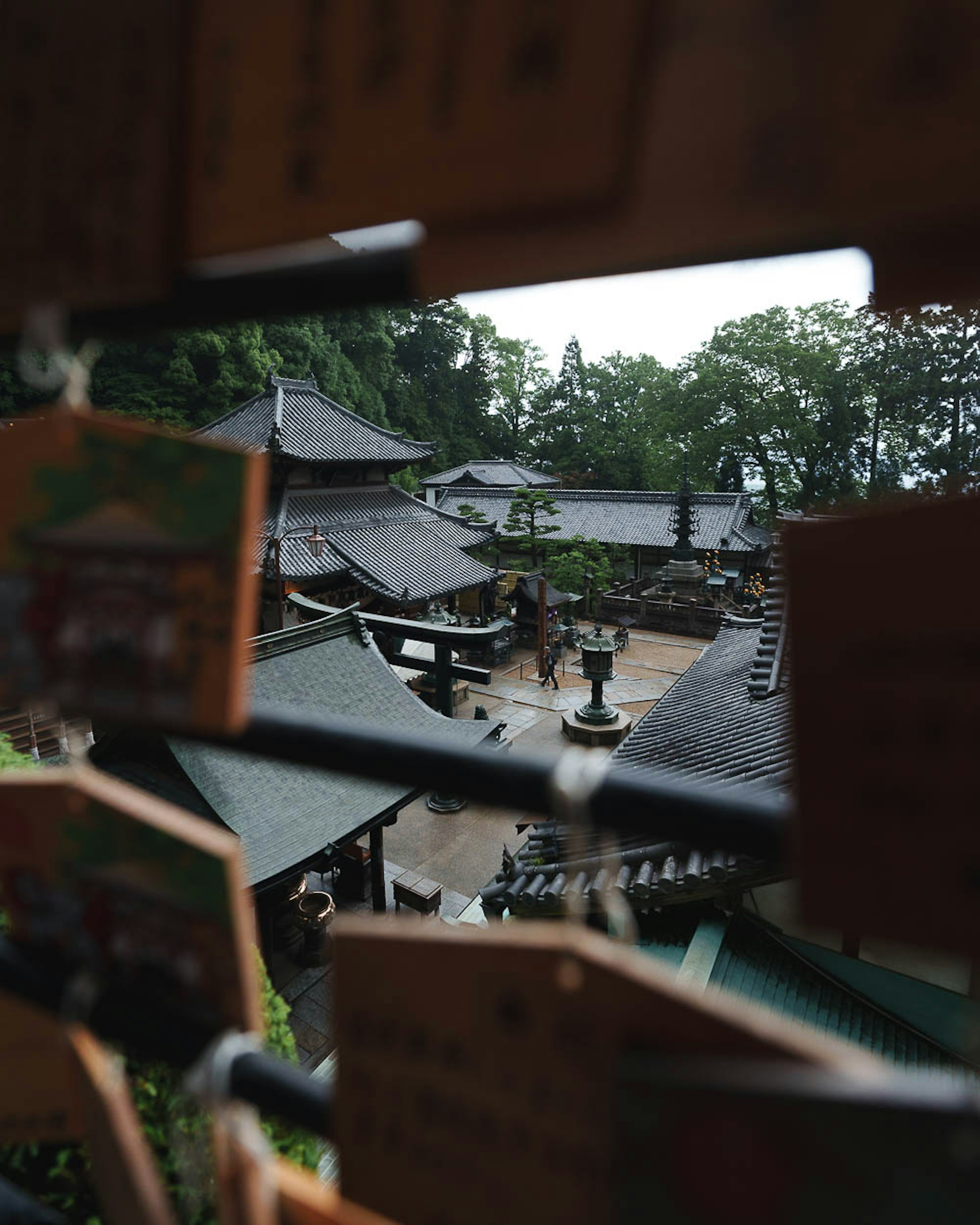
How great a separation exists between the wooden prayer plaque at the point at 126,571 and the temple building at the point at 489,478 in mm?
23273

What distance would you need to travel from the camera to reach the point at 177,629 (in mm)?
528

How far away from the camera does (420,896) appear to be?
17.3 ft

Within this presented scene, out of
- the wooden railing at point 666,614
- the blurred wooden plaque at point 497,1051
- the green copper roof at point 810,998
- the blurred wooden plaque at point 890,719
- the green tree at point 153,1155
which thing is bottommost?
the wooden railing at point 666,614

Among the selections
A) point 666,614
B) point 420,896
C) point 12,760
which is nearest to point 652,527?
point 666,614

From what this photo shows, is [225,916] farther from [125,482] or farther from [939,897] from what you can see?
[939,897]

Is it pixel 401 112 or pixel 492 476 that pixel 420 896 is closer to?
pixel 401 112

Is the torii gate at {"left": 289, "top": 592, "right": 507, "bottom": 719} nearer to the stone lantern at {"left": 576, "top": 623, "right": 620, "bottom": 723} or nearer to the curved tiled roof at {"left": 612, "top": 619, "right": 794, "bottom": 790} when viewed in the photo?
the curved tiled roof at {"left": 612, "top": 619, "right": 794, "bottom": 790}

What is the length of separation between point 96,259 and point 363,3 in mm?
241

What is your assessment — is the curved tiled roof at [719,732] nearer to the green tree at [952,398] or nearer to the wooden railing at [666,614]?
the green tree at [952,398]

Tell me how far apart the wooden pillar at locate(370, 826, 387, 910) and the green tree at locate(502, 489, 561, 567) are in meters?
11.4

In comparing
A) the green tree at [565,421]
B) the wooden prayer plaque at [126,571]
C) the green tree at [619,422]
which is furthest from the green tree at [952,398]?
the green tree at [565,421]

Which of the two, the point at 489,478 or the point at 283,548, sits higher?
the point at 489,478

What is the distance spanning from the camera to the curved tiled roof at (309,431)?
11820 mm

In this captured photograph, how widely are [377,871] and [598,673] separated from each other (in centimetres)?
486
